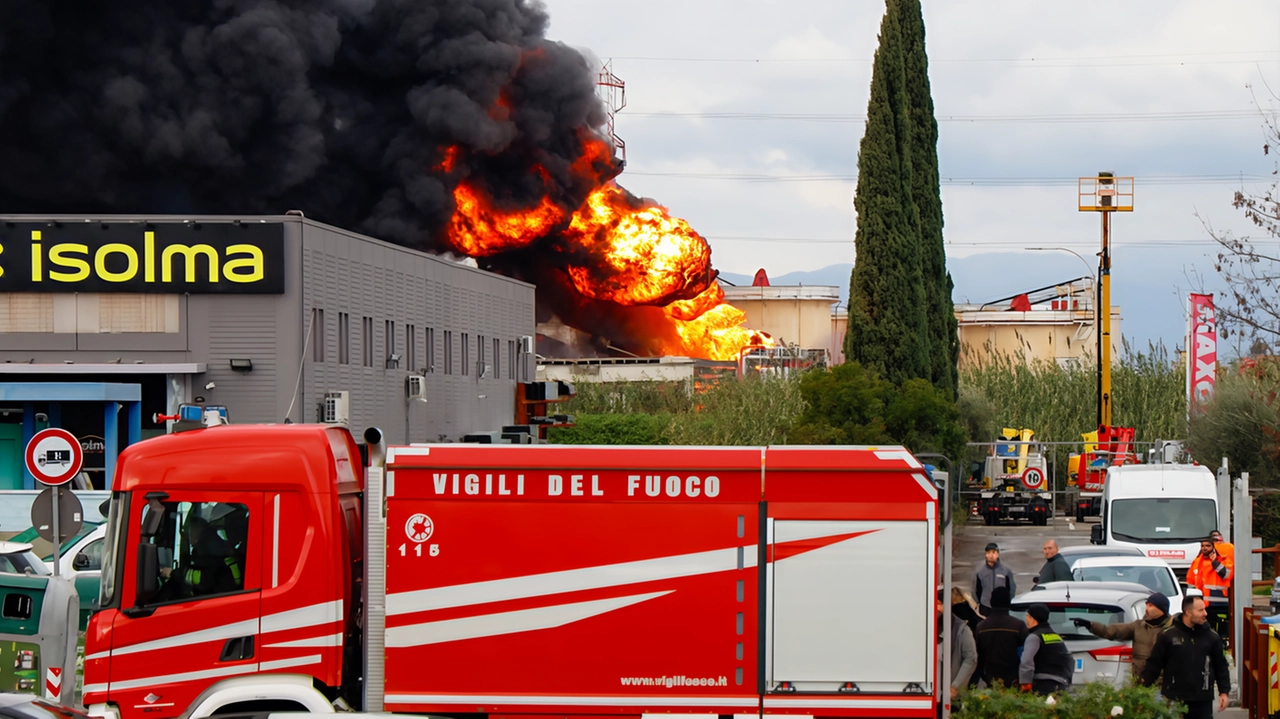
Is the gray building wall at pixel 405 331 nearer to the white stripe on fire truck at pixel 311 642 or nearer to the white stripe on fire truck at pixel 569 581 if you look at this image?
the white stripe on fire truck at pixel 311 642

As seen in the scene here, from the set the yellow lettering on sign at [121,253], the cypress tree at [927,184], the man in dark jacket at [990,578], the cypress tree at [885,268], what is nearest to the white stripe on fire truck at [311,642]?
the man in dark jacket at [990,578]

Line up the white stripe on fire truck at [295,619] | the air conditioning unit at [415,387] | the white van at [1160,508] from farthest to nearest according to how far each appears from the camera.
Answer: the air conditioning unit at [415,387] → the white van at [1160,508] → the white stripe on fire truck at [295,619]

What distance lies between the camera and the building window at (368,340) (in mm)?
31109

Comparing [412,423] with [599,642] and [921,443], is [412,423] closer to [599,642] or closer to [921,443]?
[921,443]

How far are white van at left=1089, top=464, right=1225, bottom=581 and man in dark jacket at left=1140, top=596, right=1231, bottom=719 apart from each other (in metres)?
10.7

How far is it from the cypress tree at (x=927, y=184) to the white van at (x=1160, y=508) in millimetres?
11937

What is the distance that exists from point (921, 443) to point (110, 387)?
16.1 m

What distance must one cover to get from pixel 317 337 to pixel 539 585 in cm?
2023

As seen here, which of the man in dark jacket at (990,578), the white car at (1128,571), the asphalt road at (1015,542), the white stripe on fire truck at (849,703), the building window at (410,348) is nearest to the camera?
the white stripe on fire truck at (849,703)

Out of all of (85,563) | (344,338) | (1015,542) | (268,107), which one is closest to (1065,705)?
(85,563)

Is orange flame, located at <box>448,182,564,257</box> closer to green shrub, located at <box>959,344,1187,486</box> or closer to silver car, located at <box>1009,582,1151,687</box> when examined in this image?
green shrub, located at <box>959,344,1187,486</box>

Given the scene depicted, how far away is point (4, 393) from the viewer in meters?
25.0

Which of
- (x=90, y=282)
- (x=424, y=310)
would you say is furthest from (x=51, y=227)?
(x=424, y=310)

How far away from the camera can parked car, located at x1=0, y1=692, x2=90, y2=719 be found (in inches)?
256
